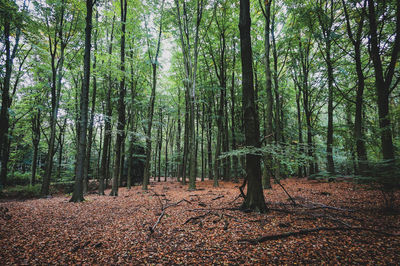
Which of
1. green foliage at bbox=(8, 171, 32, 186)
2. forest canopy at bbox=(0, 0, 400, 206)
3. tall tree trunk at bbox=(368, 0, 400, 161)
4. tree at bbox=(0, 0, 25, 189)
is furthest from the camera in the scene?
green foliage at bbox=(8, 171, 32, 186)

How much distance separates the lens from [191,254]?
10.3 ft

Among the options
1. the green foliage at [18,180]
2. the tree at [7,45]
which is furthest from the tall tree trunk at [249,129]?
the green foliage at [18,180]

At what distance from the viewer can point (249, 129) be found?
203 inches

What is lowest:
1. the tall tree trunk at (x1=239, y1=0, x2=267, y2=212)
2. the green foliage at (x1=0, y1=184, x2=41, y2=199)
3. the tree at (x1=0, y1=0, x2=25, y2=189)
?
the green foliage at (x1=0, y1=184, x2=41, y2=199)

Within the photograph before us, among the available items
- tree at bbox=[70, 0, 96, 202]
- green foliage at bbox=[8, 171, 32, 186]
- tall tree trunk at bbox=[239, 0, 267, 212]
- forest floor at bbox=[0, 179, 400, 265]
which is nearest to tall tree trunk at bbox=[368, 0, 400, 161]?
forest floor at bbox=[0, 179, 400, 265]

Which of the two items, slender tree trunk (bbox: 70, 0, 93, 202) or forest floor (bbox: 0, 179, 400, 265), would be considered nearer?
forest floor (bbox: 0, 179, 400, 265)

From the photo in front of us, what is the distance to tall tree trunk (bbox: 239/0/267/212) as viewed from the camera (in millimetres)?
5059

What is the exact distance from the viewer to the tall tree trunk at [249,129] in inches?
199

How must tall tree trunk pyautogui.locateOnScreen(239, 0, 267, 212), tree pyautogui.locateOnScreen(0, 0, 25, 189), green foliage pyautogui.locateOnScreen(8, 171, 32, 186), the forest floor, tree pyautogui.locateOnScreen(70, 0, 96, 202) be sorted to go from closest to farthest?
the forest floor, tall tree trunk pyautogui.locateOnScreen(239, 0, 267, 212), tree pyautogui.locateOnScreen(0, 0, 25, 189), tree pyautogui.locateOnScreen(70, 0, 96, 202), green foliage pyautogui.locateOnScreen(8, 171, 32, 186)

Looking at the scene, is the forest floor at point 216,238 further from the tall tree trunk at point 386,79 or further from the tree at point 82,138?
the tree at point 82,138

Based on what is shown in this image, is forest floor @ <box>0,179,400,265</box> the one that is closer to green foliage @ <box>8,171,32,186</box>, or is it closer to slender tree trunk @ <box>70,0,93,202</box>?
slender tree trunk @ <box>70,0,93,202</box>

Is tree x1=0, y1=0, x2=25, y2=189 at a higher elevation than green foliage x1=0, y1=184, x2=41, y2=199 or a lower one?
higher

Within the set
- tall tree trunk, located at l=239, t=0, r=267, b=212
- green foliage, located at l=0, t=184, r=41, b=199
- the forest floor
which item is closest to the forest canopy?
tall tree trunk, located at l=239, t=0, r=267, b=212

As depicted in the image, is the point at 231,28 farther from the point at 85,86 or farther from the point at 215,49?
the point at 85,86
